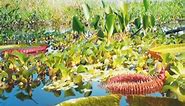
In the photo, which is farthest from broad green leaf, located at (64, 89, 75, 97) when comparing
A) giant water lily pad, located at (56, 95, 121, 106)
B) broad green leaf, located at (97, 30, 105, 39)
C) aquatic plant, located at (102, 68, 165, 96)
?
broad green leaf, located at (97, 30, 105, 39)

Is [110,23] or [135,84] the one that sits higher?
Answer: [110,23]

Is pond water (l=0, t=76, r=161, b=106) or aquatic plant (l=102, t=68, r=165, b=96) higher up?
aquatic plant (l=102, t=68, r=165, b=96)

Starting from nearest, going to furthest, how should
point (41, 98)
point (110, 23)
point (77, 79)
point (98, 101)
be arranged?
point (98, 101) < point (41, 98) < point (77, 79) < point (110, 23)

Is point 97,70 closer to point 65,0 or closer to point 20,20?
point 20,20

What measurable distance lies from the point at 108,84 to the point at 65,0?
1049 cm

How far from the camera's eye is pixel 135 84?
302cm

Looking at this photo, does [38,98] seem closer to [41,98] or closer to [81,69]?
[41,98]

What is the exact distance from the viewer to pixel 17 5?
12.8 m

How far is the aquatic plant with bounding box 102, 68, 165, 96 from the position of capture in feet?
9.75

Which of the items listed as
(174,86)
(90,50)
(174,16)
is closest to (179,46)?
(90,50)

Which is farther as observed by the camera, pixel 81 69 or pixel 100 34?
pixel 100 34

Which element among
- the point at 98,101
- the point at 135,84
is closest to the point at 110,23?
the point at 135,84

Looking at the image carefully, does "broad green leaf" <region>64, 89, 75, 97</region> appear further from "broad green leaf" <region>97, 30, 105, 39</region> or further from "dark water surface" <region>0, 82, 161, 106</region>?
"broad green leaf" <region>97, 30, 105, 39</region>

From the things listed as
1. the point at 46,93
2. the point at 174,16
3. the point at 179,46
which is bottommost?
the point at 46,93
